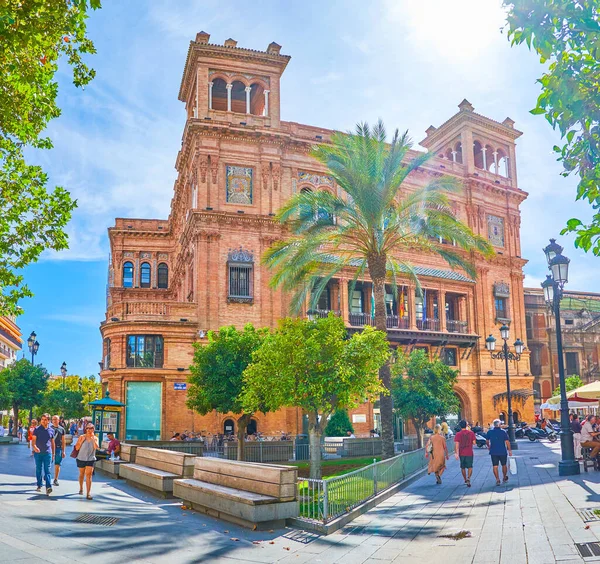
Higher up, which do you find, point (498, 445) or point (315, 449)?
point (498, 445)

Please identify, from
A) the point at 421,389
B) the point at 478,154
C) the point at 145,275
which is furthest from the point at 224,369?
the point at 478,154

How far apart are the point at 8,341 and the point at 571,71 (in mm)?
88167

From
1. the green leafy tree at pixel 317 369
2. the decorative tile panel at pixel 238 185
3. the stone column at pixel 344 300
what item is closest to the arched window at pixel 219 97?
the decorative tile panel at pixel 238 185

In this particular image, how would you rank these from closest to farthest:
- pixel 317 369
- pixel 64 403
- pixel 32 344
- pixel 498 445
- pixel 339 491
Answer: pixel 339 491, pixel 498 445, pixel 317 369, pixel 32 344, pixel 64 403

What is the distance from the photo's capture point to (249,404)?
64.6 feet

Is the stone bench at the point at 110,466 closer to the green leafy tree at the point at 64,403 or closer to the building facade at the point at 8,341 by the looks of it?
the green leafy tree at the point at 64,403

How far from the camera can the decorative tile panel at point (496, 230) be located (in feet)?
151

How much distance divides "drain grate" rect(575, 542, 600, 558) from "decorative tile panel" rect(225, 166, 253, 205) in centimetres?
2962

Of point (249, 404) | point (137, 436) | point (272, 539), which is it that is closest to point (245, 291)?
point (137, 436)

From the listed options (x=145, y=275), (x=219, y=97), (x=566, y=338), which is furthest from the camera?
(x=566, y=338)

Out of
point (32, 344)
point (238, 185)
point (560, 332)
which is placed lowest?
point (560, 332)

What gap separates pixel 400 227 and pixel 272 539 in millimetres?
13883

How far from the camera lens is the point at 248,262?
35.4 metres

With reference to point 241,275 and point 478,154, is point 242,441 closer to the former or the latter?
point 241,275
